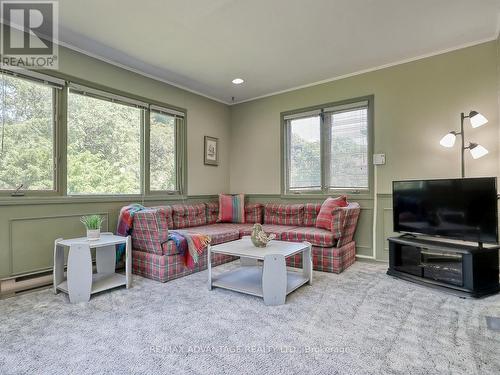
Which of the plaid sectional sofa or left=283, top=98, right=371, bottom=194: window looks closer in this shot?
the plaid sectional sofa

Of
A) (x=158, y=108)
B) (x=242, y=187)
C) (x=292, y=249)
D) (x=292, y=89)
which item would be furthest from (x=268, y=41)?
(x=242, y=187)

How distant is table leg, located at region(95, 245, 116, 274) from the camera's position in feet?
10.3

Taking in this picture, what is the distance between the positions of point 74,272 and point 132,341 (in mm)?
1044

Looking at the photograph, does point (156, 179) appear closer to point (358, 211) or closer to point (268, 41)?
point (268, 41)

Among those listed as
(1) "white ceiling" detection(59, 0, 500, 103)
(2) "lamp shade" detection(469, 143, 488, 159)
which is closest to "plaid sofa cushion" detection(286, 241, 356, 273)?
(2) "lamp shade" detection(469, 143, 488, 159)

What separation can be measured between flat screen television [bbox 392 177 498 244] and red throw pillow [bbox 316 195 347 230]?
65cm

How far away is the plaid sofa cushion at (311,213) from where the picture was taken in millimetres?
4094

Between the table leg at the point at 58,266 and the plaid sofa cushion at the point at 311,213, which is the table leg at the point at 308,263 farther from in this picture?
the table leg at the point at 58,266

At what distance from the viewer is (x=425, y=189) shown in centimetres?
302

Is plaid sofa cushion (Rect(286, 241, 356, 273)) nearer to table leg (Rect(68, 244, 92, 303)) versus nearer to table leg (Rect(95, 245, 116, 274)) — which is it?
table leg (Rect(95, 245, 116, 274))

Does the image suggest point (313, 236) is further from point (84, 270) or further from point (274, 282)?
point (84, 270)

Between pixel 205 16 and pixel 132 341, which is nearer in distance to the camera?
pixel 132 341

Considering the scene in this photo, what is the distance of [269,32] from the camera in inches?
115

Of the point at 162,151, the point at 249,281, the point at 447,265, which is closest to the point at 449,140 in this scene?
the point at 447,265
